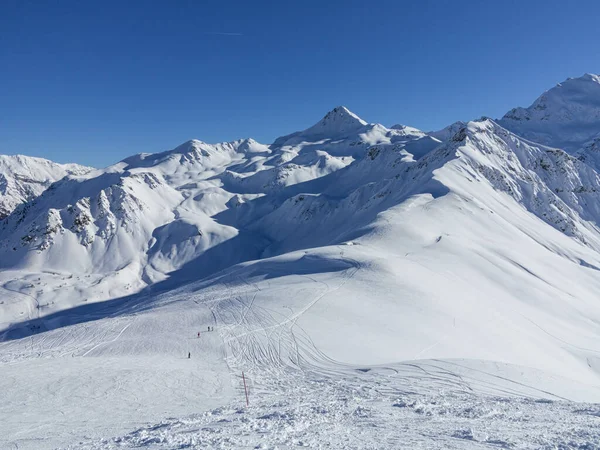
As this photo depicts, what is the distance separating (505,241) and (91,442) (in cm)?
7167

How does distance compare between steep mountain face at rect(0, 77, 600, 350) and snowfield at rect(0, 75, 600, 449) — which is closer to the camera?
snowfield at rect(0, 75, 600, 449)

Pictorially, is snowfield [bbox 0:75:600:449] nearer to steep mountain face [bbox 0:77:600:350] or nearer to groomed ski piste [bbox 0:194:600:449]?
groomed ski piste [bbox 0:194:600:449]

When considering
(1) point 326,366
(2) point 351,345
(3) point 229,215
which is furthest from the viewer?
(3) point 229,215

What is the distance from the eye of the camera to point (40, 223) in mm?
125188

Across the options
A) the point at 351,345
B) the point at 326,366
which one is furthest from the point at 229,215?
the point at 326,366

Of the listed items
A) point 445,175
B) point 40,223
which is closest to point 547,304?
point 445,175

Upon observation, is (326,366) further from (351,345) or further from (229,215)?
(229,215)

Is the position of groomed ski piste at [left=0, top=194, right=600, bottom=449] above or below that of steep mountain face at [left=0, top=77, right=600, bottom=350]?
below

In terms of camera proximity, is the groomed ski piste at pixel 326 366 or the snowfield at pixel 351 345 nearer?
the groomed ski piste at pixel 326 366

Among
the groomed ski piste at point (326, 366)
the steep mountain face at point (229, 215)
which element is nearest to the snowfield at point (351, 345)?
the groomed ski piste at point (326, 366)

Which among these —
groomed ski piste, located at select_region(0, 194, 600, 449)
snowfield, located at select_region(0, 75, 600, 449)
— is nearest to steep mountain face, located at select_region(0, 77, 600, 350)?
snowfield, located at select_region(0, 75, 600, 449)

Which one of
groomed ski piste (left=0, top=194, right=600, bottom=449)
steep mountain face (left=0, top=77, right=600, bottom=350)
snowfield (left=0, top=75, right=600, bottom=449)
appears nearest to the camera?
groomed ski piste (left=0, top=194, right=600, bottom=449)

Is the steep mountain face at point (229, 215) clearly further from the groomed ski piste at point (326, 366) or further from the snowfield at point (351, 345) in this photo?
the groomed ski piste at point (326, 366)

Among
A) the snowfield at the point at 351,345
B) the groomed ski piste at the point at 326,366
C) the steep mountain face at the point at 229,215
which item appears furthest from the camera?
the steep mountain face at the point at 229,215
